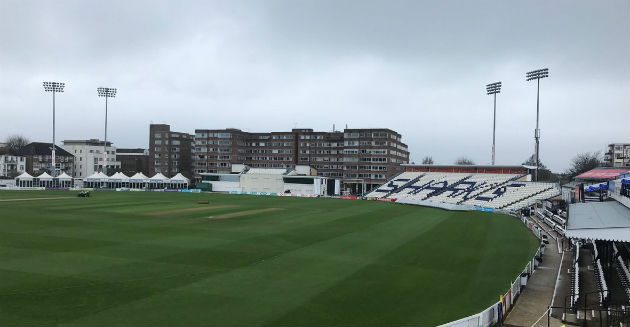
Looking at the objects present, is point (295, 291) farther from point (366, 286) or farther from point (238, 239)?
point (238, 239)

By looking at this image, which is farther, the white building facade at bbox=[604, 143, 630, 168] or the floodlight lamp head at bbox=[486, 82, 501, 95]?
the white building facade at bbox=[604, 143, 630, 168]

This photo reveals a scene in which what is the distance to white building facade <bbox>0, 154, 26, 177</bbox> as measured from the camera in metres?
129

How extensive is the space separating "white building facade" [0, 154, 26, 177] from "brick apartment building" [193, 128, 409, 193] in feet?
182

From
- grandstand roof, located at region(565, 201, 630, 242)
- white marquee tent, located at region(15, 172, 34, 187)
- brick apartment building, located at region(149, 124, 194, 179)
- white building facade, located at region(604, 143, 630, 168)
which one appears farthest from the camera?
brick apartment building, located at region(149, 124, 194, 179)

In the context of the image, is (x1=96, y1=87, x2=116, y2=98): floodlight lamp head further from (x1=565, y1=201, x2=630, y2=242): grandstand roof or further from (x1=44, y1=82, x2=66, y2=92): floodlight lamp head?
(x1=565, y1=201, x2=630, y2=242): grandstand roof

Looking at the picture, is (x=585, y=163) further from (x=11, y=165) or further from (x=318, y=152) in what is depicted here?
(x=11, y=165)

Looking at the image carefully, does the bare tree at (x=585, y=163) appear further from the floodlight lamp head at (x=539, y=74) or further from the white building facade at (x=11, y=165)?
the white building facade at (x=11, y=165)

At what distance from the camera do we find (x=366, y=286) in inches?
726

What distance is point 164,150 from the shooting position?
133375mm

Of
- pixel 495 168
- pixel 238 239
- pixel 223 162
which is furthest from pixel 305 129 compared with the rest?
pixel 238 239

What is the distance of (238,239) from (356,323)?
17.1 metres

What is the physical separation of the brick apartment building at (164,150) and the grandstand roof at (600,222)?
125905 mm

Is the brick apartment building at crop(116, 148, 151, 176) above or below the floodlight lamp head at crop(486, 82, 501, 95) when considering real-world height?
below

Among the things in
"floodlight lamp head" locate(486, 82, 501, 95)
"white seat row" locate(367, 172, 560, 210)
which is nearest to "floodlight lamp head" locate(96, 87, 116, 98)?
"white seat row" locate(367, 172, 560, 210)
